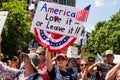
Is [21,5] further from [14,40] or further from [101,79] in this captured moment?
[101,79]

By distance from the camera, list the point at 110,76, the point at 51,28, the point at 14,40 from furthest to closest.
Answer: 1. the point at 14,40
2. the point at 51,28
3. the point at 110,76

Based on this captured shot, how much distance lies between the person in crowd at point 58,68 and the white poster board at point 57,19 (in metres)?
0.60

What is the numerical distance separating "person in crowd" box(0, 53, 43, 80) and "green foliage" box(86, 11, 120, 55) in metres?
53.6

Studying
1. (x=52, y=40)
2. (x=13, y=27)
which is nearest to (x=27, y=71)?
(x=52, y=40)

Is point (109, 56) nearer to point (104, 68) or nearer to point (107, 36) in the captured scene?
point (104, 68)

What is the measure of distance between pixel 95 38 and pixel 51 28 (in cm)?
5798

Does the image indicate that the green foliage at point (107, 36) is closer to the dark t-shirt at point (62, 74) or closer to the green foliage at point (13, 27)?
the green foliage at point (13, 27)

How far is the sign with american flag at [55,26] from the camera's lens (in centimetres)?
728

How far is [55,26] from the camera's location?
25.0 feet

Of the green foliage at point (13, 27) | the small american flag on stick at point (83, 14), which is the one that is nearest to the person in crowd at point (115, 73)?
the small american flag on stick at point (83, 14)

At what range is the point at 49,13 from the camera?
7.79m

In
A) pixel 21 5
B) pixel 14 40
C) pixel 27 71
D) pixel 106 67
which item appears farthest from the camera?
pixel 21 5

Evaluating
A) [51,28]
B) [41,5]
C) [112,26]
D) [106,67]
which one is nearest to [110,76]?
[51,28]

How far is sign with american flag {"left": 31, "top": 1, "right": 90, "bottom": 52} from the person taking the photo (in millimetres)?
7281
